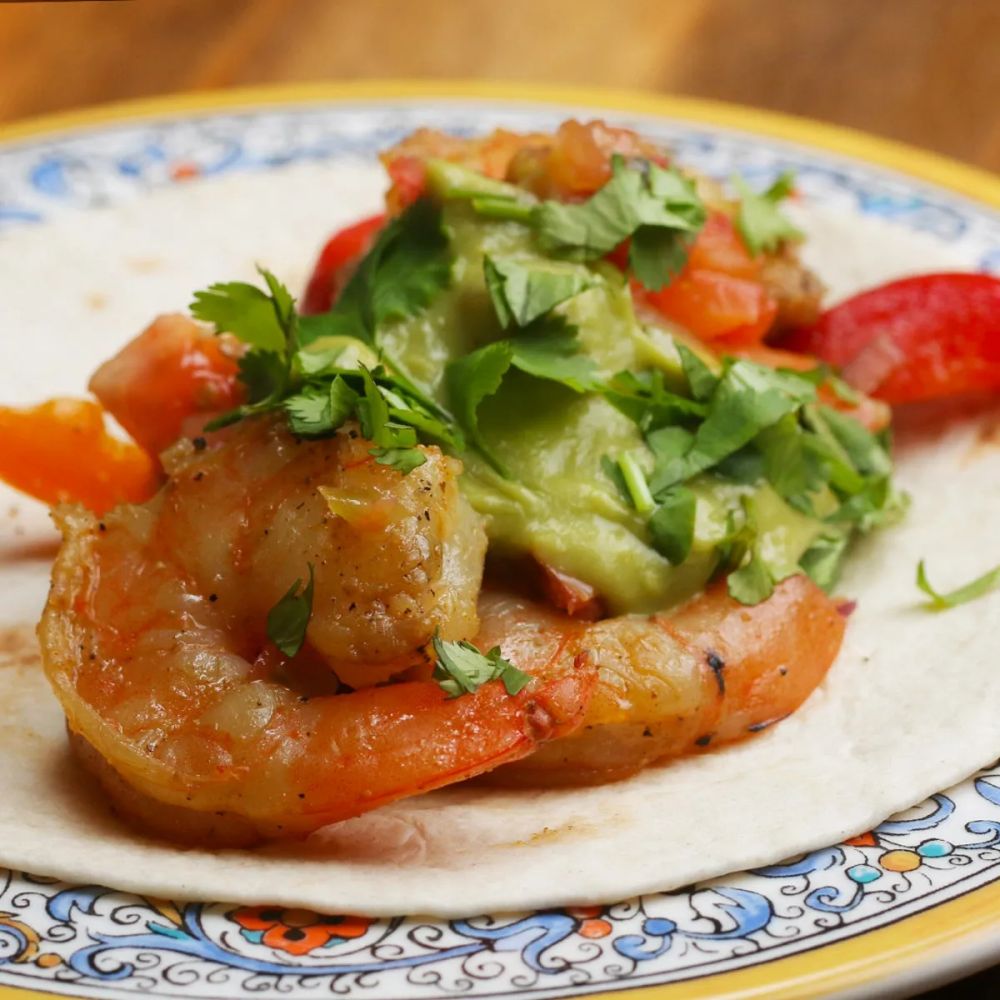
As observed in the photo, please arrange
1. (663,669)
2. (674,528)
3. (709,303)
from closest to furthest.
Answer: (663,669) < (674,528) < (709,303)

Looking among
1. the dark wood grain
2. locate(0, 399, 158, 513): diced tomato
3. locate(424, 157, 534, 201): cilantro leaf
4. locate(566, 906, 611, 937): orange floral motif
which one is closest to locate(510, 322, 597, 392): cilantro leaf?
locate(424, 157, 534, 201): cilantro leaf

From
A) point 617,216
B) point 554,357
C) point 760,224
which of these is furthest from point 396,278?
point 760,224

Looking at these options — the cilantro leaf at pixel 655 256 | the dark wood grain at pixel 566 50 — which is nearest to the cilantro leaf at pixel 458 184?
the cilantro leaf at pixel 655 256

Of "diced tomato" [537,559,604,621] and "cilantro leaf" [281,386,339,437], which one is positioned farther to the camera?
"diced tomato" [537,559,604,621]

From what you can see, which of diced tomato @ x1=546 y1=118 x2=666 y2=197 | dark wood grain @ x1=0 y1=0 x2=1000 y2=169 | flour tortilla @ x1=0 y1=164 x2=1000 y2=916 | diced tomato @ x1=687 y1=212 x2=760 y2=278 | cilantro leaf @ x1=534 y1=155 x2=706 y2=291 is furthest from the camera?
dark wood grain @ x1=0 y1=0 x2=1000 y2=169

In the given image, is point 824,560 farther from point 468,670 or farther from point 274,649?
point 274,649

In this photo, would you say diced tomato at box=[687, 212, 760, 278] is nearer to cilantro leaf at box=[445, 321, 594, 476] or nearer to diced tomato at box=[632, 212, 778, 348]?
diced tomato at box=[632, 212, 778, 348]
